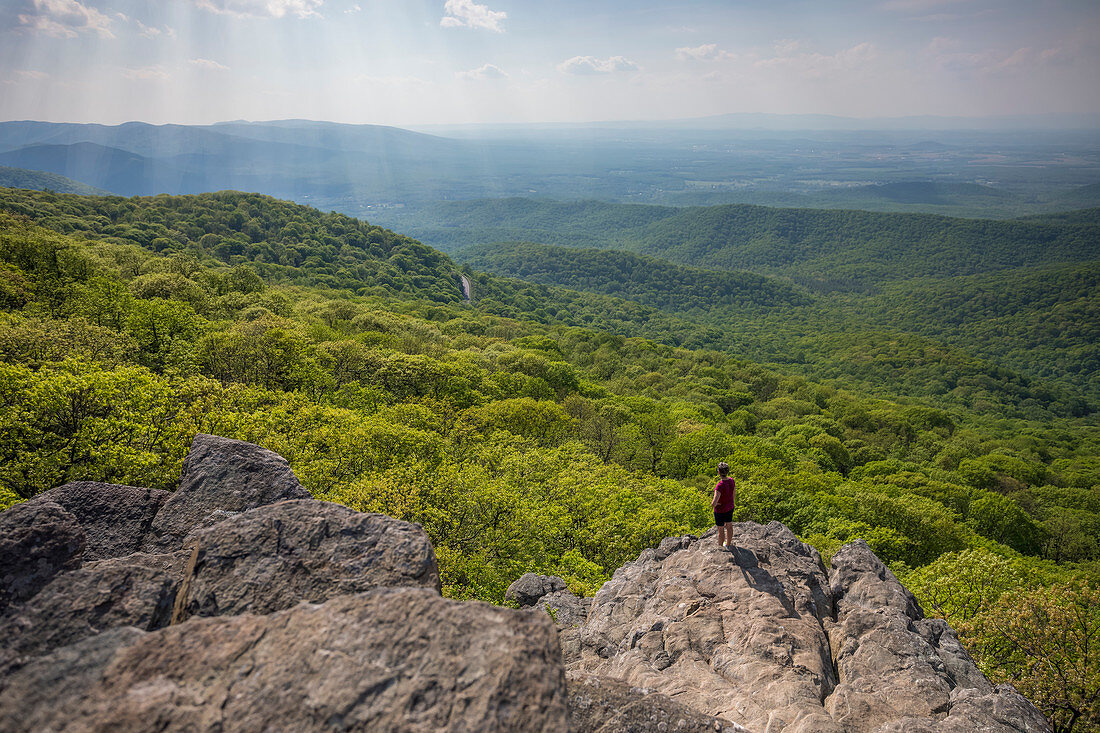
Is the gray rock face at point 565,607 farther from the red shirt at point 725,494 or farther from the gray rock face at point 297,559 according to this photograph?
the gray rock face at point 297,559

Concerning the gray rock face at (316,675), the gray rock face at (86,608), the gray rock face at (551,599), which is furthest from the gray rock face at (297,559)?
the gray rock face at (551,599)

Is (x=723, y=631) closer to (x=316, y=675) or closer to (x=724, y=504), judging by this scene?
(x=724, y=504)

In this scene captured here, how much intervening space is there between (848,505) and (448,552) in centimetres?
4615

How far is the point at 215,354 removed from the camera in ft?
154

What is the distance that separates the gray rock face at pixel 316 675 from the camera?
272 inches

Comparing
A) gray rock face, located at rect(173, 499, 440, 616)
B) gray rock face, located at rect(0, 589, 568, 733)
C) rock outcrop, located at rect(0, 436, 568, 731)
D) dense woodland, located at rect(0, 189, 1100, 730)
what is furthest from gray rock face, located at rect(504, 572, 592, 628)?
gray rock face, located at rect(0, 589, 568, 733)

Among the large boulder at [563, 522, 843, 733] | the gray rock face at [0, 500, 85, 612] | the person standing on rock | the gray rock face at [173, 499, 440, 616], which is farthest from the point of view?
the person standing on rock

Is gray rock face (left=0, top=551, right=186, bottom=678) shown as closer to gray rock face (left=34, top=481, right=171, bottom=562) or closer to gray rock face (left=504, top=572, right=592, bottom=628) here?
gray rock face (left=34, top=481, right=171, bottom=562)

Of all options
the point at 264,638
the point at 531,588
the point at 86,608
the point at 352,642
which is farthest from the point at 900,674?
the point at 86,608

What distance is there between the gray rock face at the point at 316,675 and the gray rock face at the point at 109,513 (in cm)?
844

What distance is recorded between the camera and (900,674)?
55.0 feet

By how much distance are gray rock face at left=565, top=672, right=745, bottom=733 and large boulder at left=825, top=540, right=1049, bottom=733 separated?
6.77m

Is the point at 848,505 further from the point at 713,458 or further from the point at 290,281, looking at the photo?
the point at 290,281

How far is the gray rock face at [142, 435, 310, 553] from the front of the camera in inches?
597
